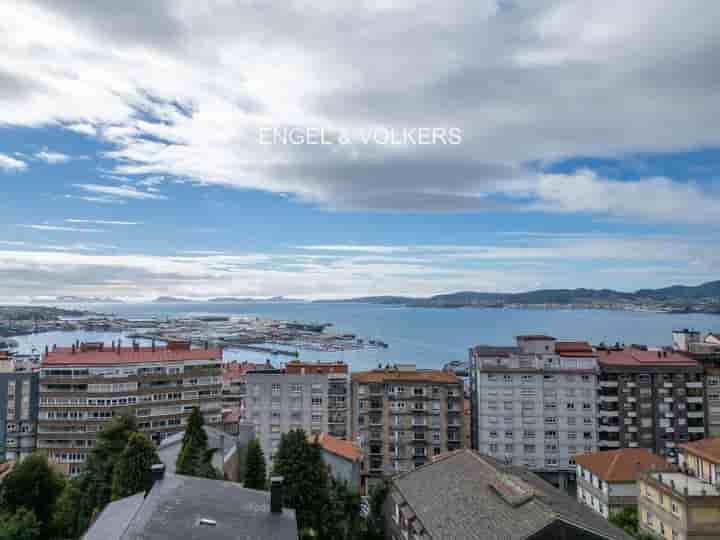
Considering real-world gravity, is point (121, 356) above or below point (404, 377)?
above

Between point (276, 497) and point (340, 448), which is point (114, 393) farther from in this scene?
point (276, 497)

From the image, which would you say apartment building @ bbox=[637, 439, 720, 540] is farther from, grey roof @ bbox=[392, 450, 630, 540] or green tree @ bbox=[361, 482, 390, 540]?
green tree @ bbox=[361, 482, 390, 540]

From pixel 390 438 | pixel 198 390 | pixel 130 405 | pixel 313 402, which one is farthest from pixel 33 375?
pixel 390 438

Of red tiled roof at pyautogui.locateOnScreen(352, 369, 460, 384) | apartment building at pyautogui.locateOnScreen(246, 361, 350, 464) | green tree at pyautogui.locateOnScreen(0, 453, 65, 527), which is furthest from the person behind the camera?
red tiled roof at pyautogui.locateOnScreen(352, 369, 460, 384)

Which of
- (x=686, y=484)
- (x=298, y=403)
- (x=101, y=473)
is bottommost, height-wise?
(x=101, y=473)

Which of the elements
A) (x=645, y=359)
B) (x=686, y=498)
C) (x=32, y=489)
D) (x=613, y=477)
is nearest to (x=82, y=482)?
(x=32, y=489)

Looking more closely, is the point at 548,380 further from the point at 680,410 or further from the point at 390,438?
the point at 390,438

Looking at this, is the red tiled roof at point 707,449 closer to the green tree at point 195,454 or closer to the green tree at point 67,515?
the green tree at point 195,454

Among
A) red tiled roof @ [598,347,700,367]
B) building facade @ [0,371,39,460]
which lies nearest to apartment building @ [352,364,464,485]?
red tiled roof @ [598,347,700,367]
